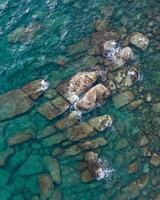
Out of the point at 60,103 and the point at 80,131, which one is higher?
the point at 60,103

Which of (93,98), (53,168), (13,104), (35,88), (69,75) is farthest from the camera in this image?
(69,75)

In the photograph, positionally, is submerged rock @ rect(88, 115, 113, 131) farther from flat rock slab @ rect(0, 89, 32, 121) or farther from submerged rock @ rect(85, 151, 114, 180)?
flat rock slab @ rect(0, 89, 32, 121)

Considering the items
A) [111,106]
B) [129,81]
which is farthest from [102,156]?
[129,81]

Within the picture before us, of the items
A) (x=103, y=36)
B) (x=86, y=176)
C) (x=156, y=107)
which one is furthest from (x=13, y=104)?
(x=156, y=107)

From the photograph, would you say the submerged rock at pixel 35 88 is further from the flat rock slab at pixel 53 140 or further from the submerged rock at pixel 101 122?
the submerged rock at pixel 101 122

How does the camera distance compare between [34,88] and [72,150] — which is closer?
[72,150]

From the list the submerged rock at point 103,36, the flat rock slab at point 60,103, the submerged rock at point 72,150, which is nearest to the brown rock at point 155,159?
the submerged rock at point 72,150

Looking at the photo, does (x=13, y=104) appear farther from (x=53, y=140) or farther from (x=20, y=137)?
(x=53, y=140)
